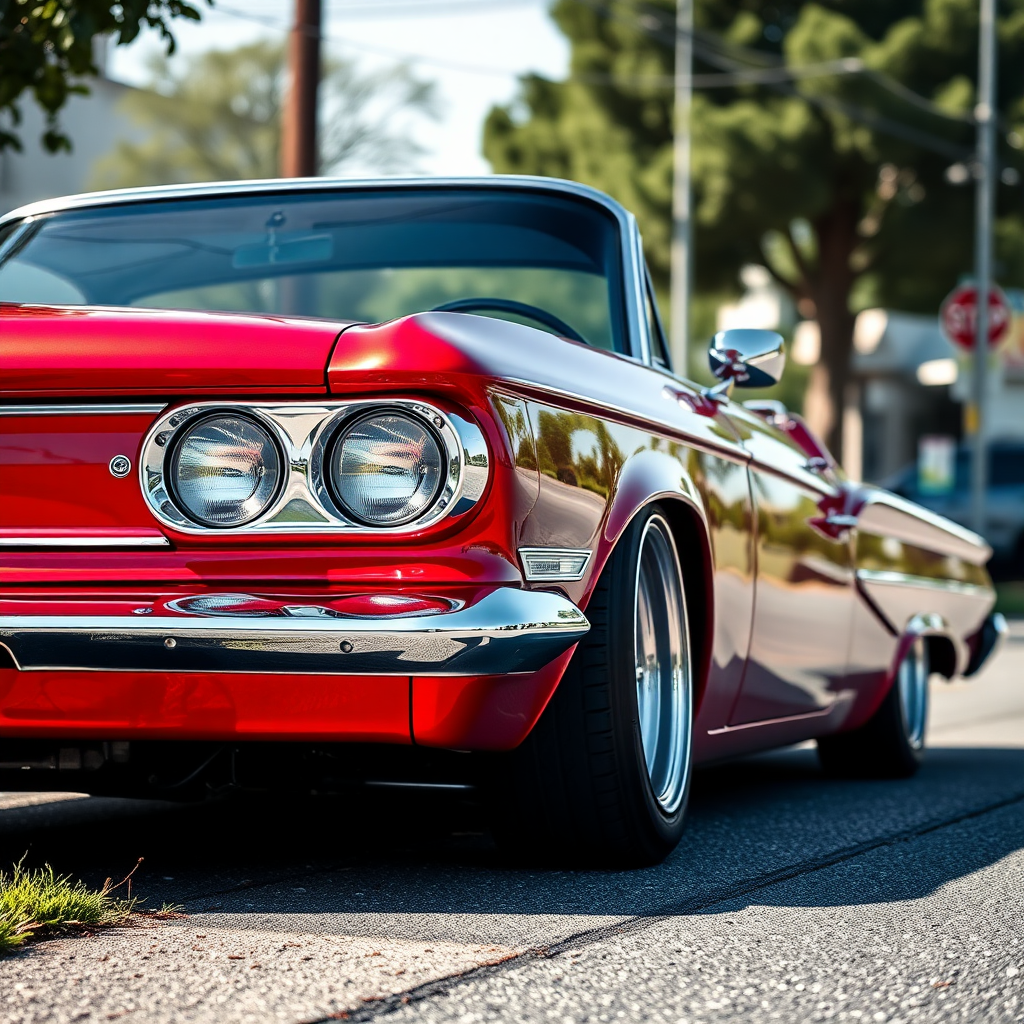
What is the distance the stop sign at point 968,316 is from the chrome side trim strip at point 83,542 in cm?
1831

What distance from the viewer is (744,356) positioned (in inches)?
Answer: 179

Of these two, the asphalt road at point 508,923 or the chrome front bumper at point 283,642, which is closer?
the asphalt road at point 508,923

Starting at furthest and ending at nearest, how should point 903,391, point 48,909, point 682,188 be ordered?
point 903,391 < point 682,188 < point 48,909

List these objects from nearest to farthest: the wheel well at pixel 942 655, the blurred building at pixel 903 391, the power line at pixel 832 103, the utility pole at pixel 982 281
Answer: the wheel well at pixel 942 655
the utility pole at pixel 982 281
the power line at pixel 832 103
the blurred building at pixel 903 391

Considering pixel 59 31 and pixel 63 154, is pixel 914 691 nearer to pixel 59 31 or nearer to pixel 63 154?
pixel 59 31

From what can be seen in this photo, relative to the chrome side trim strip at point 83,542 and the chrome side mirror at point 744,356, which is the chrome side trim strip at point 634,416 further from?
the chrome side trim strip at point 83,542

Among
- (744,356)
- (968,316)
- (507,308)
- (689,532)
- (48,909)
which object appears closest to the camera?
(48,909)

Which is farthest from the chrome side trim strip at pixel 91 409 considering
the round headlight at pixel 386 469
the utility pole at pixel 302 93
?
the utility pole at pixel 302 93

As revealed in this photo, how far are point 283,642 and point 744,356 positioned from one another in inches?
77.6

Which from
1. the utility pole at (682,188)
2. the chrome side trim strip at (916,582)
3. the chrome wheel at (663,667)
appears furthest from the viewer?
the utility pole at (682,188)

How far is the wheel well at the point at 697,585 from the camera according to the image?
13.1ft

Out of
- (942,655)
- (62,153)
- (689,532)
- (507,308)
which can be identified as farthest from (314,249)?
(62,153)

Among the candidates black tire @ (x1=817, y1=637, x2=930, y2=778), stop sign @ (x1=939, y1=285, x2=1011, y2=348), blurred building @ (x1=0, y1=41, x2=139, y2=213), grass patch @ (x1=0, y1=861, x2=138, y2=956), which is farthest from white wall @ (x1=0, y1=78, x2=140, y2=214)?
grass patch @ (x1=0, y1=861, x2=138, y2=956)

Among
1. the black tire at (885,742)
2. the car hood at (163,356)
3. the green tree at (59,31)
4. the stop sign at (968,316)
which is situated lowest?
the black tire at (885,742)
